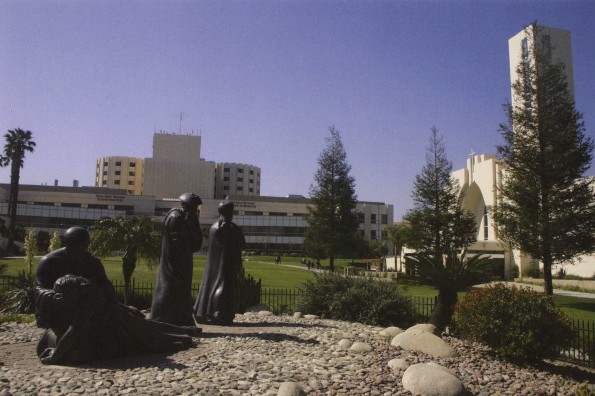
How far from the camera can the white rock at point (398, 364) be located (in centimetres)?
709

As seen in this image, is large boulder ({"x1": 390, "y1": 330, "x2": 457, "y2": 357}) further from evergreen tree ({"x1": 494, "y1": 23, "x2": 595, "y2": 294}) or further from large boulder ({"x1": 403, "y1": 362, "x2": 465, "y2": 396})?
evergreen tree ({"x1": 494, "y1": 23, "x2": 595, "y2": 294})

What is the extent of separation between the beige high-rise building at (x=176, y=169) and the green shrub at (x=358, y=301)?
8851cm

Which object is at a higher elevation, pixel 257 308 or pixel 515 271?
pixel 515 271

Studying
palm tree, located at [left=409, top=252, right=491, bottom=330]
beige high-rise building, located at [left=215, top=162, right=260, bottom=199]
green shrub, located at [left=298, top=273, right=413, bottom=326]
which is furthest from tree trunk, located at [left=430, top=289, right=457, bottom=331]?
beige high-rise building, located at [left=215, top=162, right=260, bottom=199]

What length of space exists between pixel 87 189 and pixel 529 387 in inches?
3700

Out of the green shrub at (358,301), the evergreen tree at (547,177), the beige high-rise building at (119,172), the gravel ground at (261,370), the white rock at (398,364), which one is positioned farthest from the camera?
the beige high-rise building at (119,172)

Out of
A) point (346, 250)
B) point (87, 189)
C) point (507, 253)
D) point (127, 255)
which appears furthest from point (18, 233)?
point (507, 253)

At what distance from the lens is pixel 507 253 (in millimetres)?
41625

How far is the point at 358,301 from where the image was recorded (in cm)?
1278

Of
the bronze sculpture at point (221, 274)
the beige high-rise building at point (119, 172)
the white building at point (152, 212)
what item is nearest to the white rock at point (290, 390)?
the bronze sculpture at point (221, 274)

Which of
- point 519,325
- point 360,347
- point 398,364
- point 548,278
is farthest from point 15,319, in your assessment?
point 548,278

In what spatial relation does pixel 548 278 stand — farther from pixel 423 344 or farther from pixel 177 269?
pixel 177 269

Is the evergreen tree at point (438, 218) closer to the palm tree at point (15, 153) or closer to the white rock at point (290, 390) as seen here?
the white rock at point (290, 390)

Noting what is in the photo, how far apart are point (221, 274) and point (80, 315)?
4.13 metres
